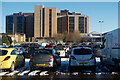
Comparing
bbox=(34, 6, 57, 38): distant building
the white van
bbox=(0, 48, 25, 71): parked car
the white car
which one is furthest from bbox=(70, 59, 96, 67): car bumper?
bbox=(34, 6, 57, 38): distant building

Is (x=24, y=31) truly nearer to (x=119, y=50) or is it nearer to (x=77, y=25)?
(x=77, y=25)

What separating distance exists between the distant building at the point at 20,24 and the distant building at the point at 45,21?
11.6m

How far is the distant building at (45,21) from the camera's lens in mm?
123938

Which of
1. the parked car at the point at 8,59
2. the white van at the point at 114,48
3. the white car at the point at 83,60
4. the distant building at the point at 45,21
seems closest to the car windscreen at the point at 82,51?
the white car at the point at 83,60

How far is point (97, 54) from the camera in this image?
24.5 meters

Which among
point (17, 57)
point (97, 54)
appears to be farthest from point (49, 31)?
point (17, 57)

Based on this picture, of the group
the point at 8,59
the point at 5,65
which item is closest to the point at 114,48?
the point at 8,59

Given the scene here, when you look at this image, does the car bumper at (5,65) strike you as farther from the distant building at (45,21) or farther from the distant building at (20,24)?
the distant building at (20,24)

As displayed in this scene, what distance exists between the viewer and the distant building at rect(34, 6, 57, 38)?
123938 mm

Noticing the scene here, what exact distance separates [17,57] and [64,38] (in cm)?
9079

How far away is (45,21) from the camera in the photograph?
125 m

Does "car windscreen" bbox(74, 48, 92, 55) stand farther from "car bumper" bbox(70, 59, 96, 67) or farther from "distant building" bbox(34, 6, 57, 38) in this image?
"distant building" bbox(34, 6, 57, 38)

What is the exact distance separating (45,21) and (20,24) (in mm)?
21628

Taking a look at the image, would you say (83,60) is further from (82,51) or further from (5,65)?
(5,65)
